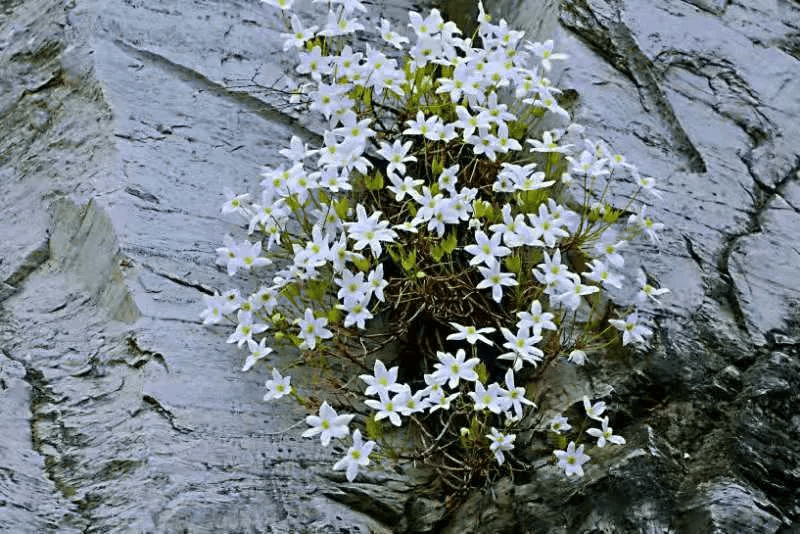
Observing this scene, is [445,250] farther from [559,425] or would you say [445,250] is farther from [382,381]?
[559,425]

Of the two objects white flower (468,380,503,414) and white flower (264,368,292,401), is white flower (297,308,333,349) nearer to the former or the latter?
white flower (264,368,292,401)

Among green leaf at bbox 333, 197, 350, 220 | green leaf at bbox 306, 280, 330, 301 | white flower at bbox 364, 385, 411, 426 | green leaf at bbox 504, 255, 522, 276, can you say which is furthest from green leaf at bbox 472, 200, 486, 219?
white flower at bbox 364, 385, 411, 426

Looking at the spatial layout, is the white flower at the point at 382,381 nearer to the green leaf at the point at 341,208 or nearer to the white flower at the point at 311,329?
the white flower at the point at 311,329

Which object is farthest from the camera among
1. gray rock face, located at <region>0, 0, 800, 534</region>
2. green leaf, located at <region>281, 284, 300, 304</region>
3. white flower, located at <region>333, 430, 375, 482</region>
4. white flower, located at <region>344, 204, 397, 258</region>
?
green leaf, located at <region>281, 284, 300, 304</region>

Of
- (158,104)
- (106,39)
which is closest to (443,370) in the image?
(158,104)

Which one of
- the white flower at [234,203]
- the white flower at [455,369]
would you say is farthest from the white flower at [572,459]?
the white flower at [234,203]

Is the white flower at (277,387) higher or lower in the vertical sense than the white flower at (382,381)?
lower

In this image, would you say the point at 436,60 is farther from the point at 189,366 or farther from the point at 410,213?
the point at 189,366
